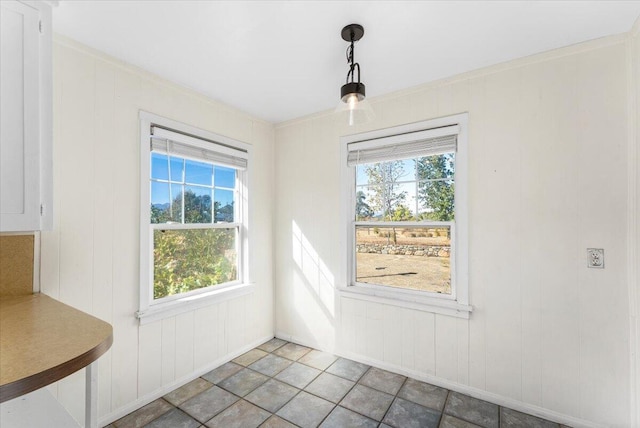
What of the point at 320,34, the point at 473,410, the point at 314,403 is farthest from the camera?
the point at 314,403

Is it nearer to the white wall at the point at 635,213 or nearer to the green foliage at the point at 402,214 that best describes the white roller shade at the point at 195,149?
the green foliage at the point at 402,214

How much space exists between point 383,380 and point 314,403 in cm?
66

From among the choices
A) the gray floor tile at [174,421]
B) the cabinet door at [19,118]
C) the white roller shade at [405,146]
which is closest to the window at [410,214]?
the white roller shade at [405,146]

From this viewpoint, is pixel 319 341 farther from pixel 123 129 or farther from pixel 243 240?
pixel 123 129

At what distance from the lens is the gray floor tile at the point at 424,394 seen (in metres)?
2.23

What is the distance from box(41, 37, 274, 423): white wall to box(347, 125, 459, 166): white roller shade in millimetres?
1471

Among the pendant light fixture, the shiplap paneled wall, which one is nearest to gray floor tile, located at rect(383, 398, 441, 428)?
the shiplap paneled wall

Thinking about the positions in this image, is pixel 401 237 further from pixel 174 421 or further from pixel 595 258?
pixel 174 421

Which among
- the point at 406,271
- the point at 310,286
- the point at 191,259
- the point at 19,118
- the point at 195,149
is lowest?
the point at 310,286

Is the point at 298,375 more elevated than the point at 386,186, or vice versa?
the point at 386,186

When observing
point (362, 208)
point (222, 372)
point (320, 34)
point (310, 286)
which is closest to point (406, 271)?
point (362, 208)

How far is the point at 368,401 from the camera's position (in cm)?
227

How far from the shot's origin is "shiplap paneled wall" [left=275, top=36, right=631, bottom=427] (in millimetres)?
1903

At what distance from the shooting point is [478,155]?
2336mm
